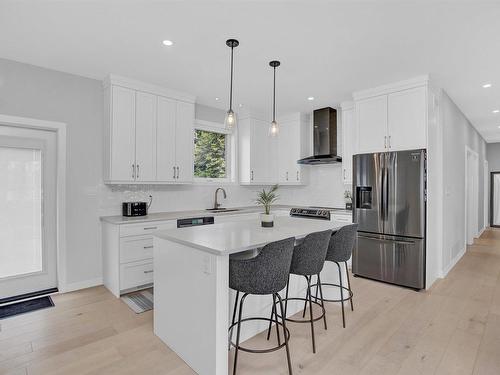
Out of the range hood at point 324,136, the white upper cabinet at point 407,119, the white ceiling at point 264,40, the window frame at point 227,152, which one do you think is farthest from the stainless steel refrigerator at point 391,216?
the window frame at point 227,152

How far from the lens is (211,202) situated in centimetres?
494

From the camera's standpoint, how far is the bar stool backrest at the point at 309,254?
2.24m

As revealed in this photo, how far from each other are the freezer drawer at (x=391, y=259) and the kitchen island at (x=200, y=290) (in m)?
1.63

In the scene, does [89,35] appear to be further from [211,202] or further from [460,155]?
[460,155]

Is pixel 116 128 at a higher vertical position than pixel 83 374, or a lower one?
higher

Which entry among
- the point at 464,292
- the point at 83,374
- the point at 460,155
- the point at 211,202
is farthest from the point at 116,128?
the point at 460,155

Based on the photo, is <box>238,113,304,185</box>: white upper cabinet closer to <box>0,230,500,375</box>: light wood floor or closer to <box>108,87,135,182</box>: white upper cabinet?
<box>108,87,135,182</box>: white upper cabinet

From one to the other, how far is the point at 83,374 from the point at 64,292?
176cm

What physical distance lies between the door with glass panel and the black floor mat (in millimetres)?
208

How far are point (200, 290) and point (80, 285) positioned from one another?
7.82 feet

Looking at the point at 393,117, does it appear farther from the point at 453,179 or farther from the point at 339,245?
the point at 339,245

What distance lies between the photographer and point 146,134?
3789mm

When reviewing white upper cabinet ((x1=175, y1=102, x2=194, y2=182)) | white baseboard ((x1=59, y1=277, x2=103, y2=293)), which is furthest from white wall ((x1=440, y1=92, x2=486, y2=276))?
white baseboard ((x1=59, y1=277, x2=103, y2=293))

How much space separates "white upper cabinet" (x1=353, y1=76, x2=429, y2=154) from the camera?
349 cm
